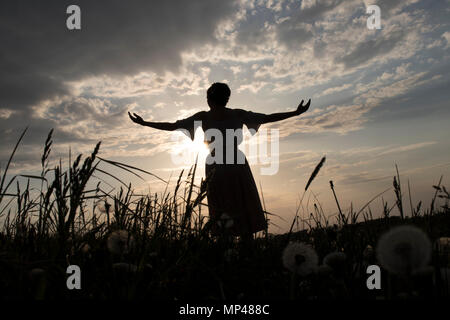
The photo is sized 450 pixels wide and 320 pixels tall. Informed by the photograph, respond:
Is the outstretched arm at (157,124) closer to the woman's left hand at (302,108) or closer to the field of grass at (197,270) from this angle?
the woman's left hand at (302,108)

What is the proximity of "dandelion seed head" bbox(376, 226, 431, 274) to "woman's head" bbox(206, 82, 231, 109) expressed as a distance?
590 cm

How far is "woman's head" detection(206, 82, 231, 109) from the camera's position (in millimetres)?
6789

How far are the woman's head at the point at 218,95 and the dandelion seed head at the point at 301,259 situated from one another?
5486 millimetres

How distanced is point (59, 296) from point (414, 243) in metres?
1.57

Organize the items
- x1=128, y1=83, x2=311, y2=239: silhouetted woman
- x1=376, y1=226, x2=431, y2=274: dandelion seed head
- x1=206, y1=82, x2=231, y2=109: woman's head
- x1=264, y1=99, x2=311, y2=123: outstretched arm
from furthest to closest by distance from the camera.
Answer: x1=206, y1=82, x2=231, y2=109: woman's head
x1=264, y1=99, x2=311, y2=123: outstretched arm
x1=128, y1=83, x2=311, y2=239: silhouetted woman
x1=376, y1=226, x2=431, y2=274: dandelion seed head

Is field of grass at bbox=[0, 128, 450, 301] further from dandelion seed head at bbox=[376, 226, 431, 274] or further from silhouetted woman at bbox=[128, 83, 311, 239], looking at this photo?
silhouetted woman at bbox=[128, 83, 311, 239]

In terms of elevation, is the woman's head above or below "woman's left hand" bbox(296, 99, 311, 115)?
above

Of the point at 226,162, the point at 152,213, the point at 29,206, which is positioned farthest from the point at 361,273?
the point at 226,162

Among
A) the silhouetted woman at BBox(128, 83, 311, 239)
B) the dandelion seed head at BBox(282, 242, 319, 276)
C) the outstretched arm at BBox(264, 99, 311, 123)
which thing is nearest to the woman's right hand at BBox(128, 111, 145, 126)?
the silhouetted woman at BBox(128, 83, 311, 239)

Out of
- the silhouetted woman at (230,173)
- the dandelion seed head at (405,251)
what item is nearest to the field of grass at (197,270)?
the dandelion seed head at (405,251)

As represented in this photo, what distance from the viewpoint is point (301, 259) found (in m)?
1.52

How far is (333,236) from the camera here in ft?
8.75

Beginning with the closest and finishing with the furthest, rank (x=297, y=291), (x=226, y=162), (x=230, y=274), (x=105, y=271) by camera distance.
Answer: (x=297, y=291)
(x=105, y=271)
(x=230, y=274)
(x=226, y=162)
